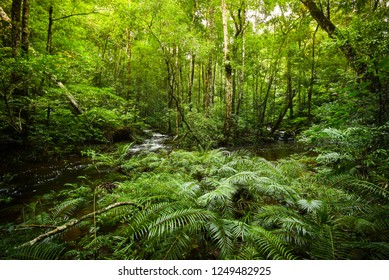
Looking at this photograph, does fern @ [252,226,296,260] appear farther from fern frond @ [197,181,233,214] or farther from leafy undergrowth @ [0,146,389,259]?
fern frond @ [197,181,233,214]

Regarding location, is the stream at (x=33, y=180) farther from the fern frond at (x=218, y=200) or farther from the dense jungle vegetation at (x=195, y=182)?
the fern frond at (x=218, y=200)

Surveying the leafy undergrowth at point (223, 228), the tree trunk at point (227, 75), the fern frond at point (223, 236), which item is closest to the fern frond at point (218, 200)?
the leafy undergrowth at point (223, 228)

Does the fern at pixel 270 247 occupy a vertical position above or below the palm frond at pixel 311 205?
below

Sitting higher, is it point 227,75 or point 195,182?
point 227,75

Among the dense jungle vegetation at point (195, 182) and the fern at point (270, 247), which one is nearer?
the fern at point (270, 247)

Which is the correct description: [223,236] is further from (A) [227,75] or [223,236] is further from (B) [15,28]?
(A) [227,75]

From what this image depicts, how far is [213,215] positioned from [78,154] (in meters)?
8.99

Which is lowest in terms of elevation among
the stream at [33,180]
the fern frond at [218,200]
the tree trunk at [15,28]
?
the stream at [33,180]

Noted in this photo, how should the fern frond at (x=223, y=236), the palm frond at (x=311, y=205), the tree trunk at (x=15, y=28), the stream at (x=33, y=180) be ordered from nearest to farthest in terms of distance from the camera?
the fern frond at (x=223, y=236) < the palm frond at (x=311, y=205) < the stream at (x=33, y=180) < the tree trunk at (x=15, y=28)

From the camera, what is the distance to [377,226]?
2.02 metres

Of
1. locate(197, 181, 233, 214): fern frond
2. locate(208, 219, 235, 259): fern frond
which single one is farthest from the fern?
locate(197, 181, 233, 214): fern frond

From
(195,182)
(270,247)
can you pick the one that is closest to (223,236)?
(270,247)

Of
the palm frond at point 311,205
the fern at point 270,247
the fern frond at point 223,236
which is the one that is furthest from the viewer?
the palm frond at point 311,205
